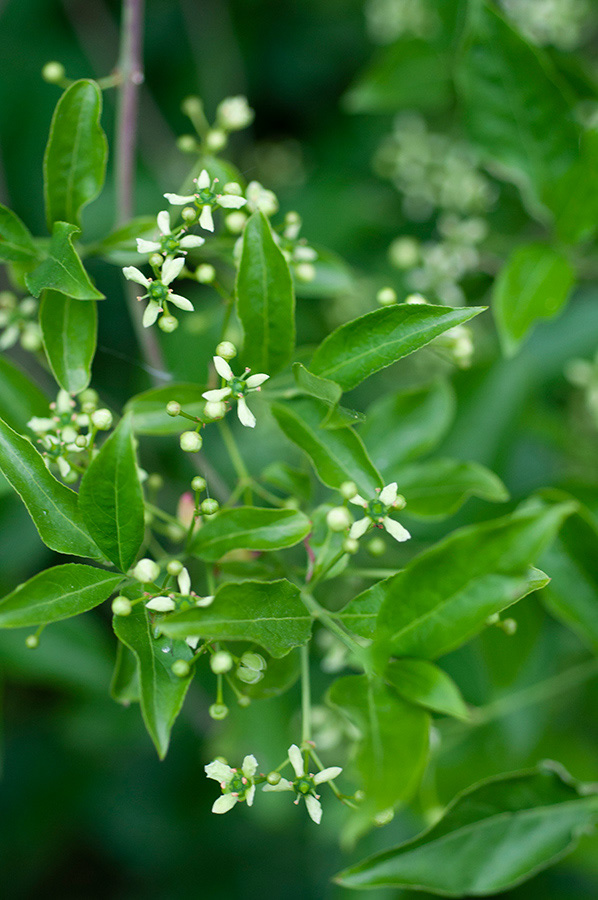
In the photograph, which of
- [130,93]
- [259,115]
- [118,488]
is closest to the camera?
[118,488]

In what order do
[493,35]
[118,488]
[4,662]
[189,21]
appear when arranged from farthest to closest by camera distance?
[189,21]
[4,662]
[493,35]
[118,488]

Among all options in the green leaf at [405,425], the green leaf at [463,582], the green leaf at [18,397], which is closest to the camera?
the green leaf at [463,582]

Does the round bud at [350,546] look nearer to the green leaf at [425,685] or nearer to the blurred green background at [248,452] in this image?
the green leaf at [425,685]

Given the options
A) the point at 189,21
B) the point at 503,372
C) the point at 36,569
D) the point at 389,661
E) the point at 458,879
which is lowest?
the point at 36,569

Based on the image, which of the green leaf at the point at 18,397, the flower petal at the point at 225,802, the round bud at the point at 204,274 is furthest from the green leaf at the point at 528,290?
the flower petal at the point at 225,802

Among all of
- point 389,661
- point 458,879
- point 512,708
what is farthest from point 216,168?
point 512,708

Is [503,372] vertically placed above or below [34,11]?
below

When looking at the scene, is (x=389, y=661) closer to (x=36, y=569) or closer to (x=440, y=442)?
(x=440, y=442)
